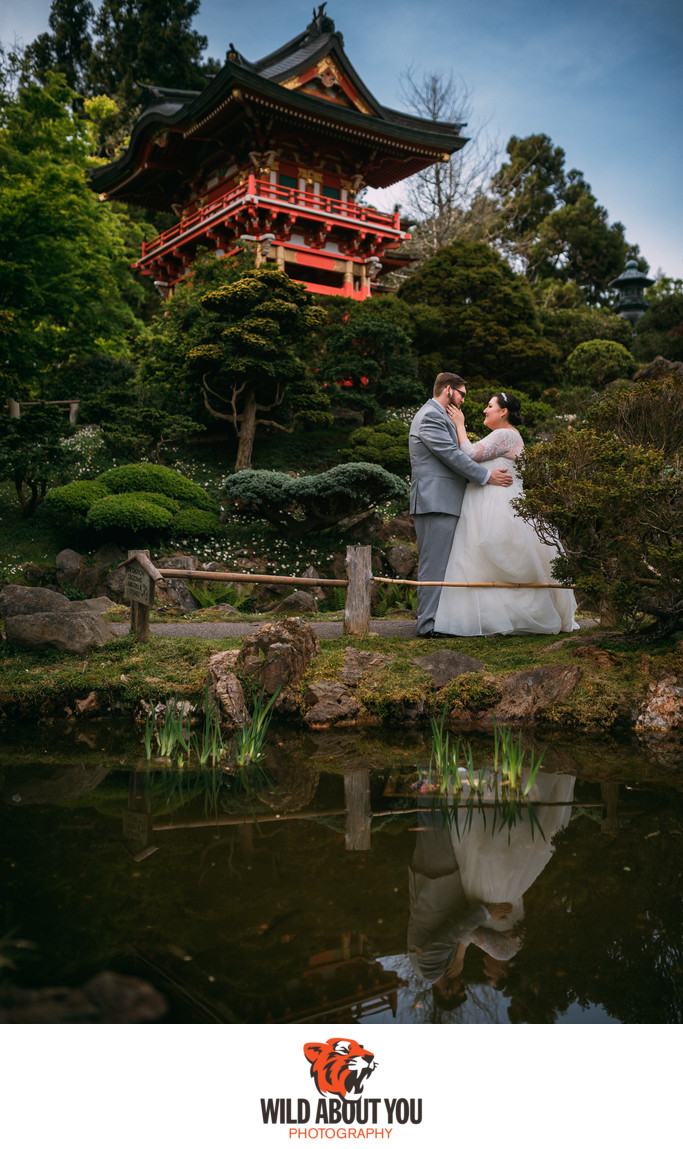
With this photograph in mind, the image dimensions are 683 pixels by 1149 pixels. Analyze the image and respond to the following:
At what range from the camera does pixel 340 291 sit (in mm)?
17734

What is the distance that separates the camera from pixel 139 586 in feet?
18.6

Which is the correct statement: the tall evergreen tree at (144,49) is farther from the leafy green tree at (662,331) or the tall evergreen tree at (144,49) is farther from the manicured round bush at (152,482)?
the manicured round bush at (152,482)

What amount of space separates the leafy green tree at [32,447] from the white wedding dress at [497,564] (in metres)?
6.70

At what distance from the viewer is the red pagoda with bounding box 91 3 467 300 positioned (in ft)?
52.1

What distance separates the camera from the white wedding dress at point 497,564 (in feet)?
18.4

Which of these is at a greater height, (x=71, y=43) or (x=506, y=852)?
(x=71, y=43)

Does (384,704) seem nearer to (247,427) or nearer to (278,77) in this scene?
(247,427)

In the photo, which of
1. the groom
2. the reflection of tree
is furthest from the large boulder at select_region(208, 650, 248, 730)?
the reflection of tree

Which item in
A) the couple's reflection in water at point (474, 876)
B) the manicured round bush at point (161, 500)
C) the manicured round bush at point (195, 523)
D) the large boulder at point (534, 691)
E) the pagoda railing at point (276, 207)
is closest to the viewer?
the couple's reflection in water at point (474, 876)

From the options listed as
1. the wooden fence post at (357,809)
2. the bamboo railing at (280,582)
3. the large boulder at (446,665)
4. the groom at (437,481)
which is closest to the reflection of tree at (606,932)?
the wooden fence post at (357,809)

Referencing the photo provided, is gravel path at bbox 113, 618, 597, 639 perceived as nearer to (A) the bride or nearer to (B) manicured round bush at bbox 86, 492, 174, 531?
(A) the bride

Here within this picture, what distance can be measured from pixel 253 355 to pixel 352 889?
414 inches

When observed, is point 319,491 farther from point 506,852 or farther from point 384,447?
point 506,852

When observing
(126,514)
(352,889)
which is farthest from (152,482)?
(352,889)
